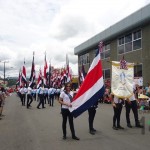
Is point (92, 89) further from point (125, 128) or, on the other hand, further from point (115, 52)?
point (115, 52)

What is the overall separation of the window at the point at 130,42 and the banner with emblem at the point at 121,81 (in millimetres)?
16330

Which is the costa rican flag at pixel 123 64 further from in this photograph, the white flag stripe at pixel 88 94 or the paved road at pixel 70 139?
the paved road at pixel 70 139

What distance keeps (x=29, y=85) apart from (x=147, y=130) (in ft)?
46.9

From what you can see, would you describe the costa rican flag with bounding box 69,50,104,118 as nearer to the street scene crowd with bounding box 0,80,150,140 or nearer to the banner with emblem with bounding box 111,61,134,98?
the street scene crowd with bounding box 0,80,150,140

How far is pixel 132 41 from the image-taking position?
28.3 metres

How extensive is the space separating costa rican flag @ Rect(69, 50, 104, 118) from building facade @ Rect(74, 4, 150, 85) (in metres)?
15.6

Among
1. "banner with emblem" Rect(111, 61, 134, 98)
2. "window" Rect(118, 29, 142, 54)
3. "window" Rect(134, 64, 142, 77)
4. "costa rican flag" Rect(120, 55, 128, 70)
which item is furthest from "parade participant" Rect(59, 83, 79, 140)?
"window" Rect(118, 29, 142, 54)

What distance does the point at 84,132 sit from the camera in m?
10.5

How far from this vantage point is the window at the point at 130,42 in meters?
27.2

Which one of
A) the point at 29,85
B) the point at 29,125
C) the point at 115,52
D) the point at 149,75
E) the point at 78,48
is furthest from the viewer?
the point at 78,48

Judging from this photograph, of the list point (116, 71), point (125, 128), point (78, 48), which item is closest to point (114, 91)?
point (116, 71)

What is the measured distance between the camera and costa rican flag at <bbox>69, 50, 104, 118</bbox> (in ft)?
30.9

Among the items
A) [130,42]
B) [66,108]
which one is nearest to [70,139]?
[66,108]

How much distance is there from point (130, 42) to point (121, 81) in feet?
60.0
